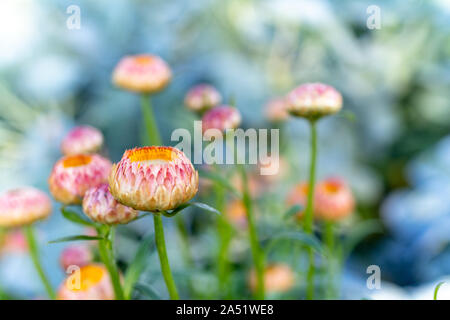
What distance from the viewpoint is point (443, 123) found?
3.68ft

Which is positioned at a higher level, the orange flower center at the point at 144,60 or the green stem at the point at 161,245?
the orange flower center at the point at 144,60

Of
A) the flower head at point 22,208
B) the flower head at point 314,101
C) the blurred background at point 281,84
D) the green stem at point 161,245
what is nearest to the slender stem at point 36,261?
the flower head at point 22,208

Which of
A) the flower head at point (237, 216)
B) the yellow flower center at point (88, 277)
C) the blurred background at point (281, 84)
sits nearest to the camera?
the yellow flower center at point (88, 277)

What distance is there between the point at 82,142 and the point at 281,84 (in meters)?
0.65

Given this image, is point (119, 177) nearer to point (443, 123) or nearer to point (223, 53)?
point (223, 53)

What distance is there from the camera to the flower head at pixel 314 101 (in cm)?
40

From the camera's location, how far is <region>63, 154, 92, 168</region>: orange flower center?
360 millimetres

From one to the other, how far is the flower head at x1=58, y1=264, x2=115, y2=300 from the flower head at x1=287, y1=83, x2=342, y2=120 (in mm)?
213

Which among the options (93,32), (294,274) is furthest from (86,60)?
(294,274)

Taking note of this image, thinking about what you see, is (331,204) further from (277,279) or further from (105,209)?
(105,209)

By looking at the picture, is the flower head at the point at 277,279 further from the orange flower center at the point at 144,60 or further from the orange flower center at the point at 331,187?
the orange flower center at the point at 144,60

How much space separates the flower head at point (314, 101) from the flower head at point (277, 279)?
0.72 ft

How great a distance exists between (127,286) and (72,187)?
0.28 ft
